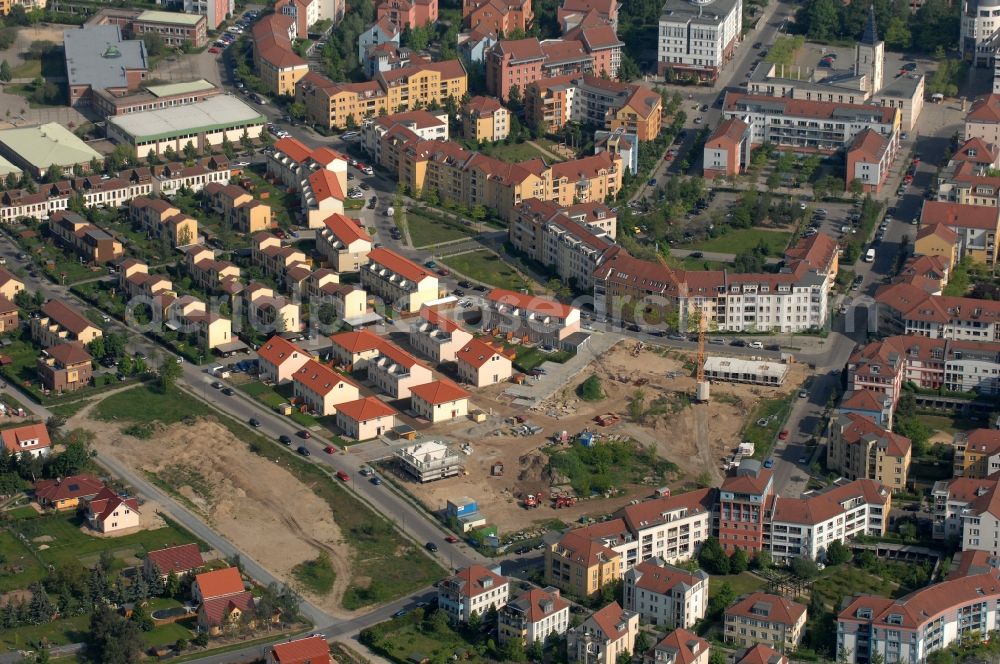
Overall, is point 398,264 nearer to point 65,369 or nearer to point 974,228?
point 65,369

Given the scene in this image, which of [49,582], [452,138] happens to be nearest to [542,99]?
[452,138]

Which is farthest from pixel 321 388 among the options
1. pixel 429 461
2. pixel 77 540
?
pixel 77 540

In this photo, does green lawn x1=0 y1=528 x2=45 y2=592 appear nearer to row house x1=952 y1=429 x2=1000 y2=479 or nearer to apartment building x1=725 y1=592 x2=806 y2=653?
apartment building x1=725 y1=592 x2=806 y2=653

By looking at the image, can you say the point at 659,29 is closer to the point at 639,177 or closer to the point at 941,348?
the point at 639,177

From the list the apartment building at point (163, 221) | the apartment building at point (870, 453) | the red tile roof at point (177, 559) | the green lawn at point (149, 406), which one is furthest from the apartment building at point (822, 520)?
the apartment building at point (163, 221)

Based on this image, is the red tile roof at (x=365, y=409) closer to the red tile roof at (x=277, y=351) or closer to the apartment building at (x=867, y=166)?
the red tile roof at (x=277, y=351)

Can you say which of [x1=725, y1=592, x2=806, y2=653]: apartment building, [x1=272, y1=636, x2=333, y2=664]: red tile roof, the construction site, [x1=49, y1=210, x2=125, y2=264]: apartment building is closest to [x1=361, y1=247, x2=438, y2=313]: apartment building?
the construction site

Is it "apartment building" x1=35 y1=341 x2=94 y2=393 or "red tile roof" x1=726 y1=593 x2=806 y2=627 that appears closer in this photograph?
"red tile roof" x1=726 y1=593 x2=806 y2=627
